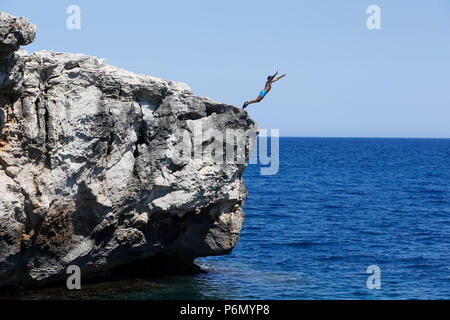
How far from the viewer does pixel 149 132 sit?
70.6 feet

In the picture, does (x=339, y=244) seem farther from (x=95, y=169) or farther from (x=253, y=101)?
(x=95, y=169)

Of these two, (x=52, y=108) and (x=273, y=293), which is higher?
(x=52, y=108)

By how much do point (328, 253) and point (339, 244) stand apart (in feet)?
9.01

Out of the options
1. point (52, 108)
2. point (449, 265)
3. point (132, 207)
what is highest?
point (52, 108)

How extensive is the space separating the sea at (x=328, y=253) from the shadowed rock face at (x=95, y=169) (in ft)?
5.52

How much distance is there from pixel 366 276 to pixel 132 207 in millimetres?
12026

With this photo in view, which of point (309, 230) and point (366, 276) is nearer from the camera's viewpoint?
point (366, 276)

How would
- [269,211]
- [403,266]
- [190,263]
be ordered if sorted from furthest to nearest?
[269,211], [403,266], [190,263]

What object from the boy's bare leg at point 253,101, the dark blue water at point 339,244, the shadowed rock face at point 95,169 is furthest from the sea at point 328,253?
the boy's bare leg at point 253,101

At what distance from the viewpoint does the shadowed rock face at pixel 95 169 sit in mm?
18500

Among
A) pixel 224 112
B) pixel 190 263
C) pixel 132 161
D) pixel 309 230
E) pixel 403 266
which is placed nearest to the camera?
pixel 132 161

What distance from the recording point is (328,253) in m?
32.7
